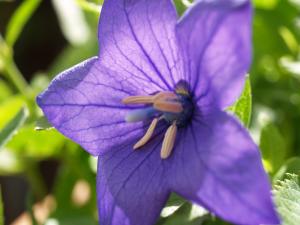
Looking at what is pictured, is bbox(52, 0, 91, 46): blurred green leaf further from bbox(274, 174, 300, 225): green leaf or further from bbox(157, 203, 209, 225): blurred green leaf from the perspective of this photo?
bbox(274, 174, 300, 225): green leaf

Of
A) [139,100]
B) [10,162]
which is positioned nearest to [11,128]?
[139,100]

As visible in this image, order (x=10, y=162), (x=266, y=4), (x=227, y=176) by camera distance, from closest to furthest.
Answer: (x=227, y=176) → (x=266, y=4) → (x=10, y=162)

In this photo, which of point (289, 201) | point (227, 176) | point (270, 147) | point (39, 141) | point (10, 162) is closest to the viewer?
point (227, 176)

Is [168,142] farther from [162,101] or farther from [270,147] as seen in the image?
[270,147]

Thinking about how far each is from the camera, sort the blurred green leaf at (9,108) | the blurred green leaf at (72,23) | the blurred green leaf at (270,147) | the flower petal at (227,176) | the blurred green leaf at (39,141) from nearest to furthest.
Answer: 1. the flower petal at (227,176)
2. the blurred green leaf at (270,147)
3. the blurred green leaf at (39,141)
4. the blurred green leaf at (9,108)
5. the blurred green leaf at (72,23)

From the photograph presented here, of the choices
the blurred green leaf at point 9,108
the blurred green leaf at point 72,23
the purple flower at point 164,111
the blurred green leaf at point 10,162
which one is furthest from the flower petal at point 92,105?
the blurred green leaf at point 72,23

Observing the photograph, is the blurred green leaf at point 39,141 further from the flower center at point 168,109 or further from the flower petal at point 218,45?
the flower petal at point 218,45

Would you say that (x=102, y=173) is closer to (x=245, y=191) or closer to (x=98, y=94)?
(x=98, y=94)
